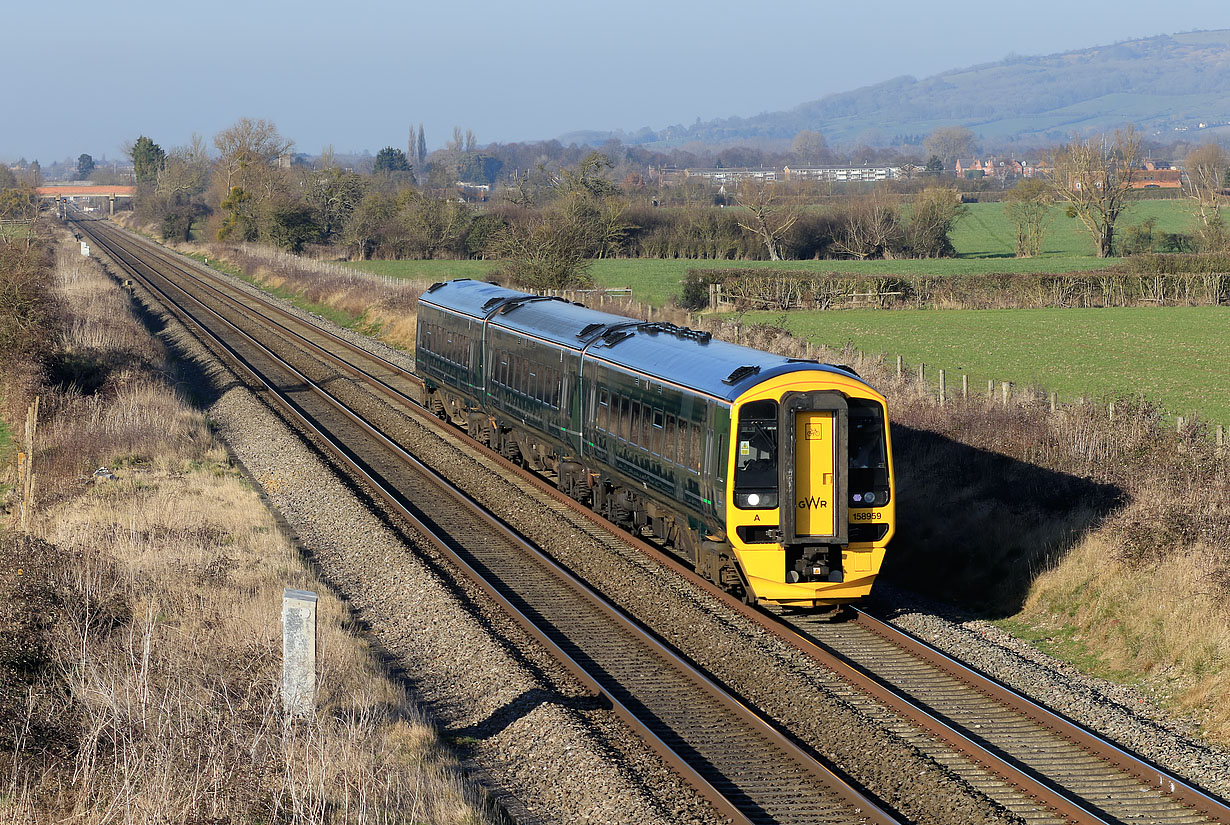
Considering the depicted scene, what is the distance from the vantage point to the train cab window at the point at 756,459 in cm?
1352

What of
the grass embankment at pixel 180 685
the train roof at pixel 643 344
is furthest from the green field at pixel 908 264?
the grass embankment at pixel 180 685

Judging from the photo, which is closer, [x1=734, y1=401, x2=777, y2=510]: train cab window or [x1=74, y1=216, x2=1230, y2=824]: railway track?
[x1=74, y1=216, x2=1230, y2=824]: railway track

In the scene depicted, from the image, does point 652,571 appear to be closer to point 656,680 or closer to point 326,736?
point 656,680

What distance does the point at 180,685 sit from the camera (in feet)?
35.4

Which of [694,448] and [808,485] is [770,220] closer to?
[694,448]

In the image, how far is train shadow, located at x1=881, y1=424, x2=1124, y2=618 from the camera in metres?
15.3

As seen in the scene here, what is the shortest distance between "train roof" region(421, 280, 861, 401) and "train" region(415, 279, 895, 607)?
0.04m

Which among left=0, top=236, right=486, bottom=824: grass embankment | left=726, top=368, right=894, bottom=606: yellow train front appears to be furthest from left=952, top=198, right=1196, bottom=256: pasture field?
left=0, top=236, right=486, bottom=824: grass embankment

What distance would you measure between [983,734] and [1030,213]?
8206cm

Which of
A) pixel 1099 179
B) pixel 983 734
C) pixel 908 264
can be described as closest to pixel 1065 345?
pixel 983 734

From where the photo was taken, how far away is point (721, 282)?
167ft

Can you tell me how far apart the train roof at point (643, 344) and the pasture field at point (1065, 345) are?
896 centimetres

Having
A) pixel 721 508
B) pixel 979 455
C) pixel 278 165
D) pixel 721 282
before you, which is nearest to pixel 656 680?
pixel 721 508

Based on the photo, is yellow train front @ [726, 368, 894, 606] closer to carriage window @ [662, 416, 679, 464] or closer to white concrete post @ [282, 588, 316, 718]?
carriage window @ [662, 416, 679, 464]
